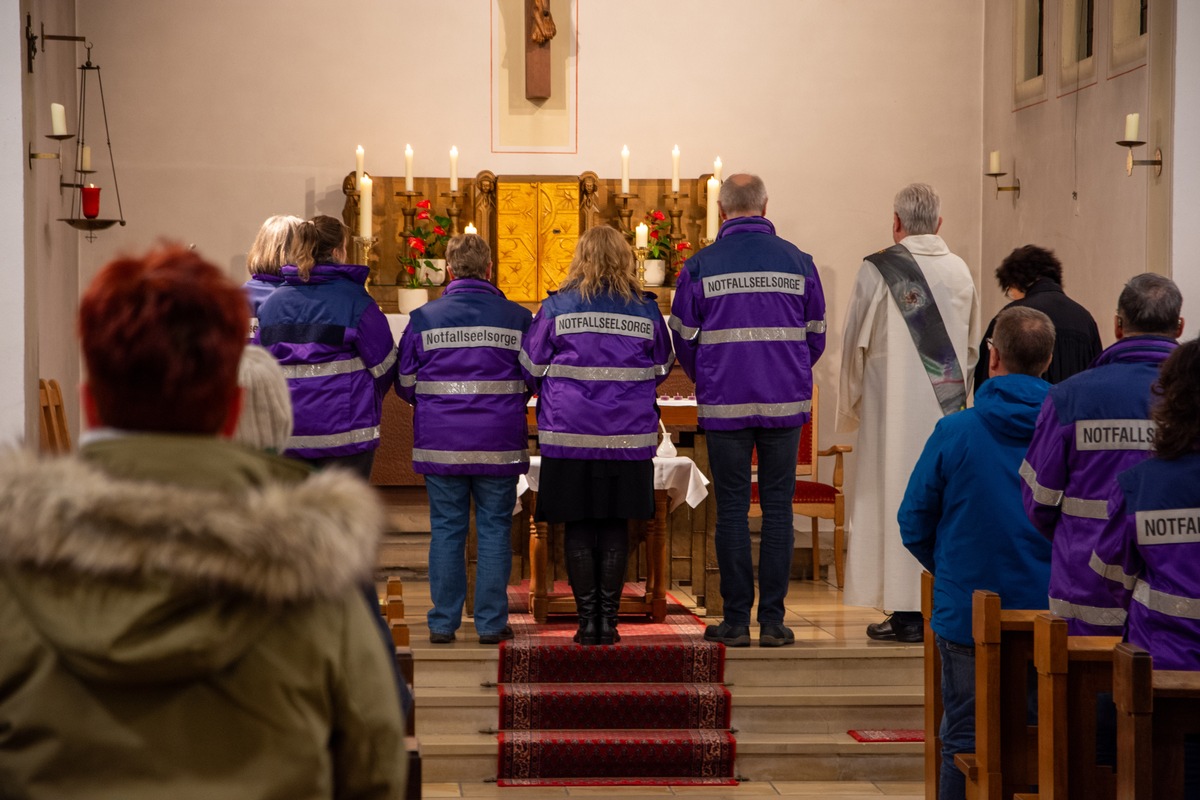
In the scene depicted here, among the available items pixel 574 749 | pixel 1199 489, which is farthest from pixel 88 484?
pixel 574 749

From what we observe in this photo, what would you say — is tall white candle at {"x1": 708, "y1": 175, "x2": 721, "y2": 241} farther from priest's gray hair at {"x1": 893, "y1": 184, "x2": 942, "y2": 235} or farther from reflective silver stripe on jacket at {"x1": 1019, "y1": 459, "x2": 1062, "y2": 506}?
reflective silver stripe on jacket at {"x1": 1019, "y1": 459, "x2": 1062, "y2": 506}

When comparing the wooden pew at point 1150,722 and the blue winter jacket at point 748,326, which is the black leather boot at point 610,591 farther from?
the wooden pew at point 1150,722

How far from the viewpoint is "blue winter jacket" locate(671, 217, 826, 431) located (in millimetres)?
5504

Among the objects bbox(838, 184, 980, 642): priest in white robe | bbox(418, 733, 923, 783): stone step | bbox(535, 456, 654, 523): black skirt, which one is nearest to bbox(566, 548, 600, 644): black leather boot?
bbox(535, 456, 654, 523): black skirt

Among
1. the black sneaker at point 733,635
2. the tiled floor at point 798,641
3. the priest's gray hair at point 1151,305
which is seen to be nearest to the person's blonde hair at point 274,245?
the tiled floor at point 798,641

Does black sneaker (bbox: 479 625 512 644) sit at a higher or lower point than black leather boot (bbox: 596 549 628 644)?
lower

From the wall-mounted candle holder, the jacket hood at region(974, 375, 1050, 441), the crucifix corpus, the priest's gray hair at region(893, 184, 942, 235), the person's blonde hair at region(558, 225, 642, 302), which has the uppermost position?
the crucifix corpus

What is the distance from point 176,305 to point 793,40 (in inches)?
331

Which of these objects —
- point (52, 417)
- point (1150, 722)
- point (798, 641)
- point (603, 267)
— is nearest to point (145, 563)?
point (1150, 722)

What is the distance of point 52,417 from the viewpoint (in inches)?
275

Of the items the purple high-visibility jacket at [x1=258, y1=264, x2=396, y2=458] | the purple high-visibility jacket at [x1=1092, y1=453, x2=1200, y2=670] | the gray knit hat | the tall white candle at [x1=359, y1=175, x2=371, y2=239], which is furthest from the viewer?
the tall white candle at [x1=359, y1=175, x2=371, y2=239]

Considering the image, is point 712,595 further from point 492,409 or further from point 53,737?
point 53,737

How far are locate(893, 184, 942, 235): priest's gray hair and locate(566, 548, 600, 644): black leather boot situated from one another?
189 centimetres

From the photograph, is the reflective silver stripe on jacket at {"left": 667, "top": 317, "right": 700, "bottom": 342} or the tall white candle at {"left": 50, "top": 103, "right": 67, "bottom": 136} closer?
the reflective silver stripe on jacket at {"left": 667, "top": 317, "right": 700, "bottom": 342}
